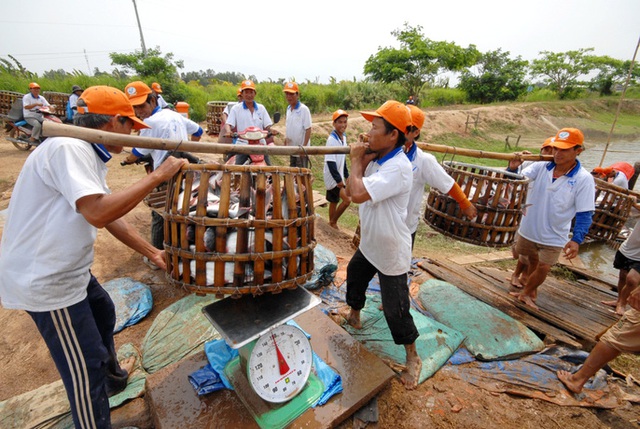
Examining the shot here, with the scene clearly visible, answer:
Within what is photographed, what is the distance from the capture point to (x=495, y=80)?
3244 centimetres

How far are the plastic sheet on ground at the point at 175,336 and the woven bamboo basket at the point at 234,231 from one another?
1.58 meters

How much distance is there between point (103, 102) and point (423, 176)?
114 inches

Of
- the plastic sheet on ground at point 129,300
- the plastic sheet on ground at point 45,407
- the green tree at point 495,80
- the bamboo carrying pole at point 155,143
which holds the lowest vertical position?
the plastic sheet on ground at point 45,407

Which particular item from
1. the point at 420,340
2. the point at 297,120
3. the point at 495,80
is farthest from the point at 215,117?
the point at 495,80

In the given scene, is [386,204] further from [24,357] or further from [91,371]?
[24,357]

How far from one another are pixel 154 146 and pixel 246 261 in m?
0.88

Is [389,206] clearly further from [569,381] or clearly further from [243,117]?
[243,117]

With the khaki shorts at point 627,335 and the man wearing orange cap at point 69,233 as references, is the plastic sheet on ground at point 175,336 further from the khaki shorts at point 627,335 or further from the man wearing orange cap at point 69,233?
the khaki shorts at point 627,335

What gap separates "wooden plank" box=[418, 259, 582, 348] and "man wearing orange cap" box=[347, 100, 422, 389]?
1.90 m

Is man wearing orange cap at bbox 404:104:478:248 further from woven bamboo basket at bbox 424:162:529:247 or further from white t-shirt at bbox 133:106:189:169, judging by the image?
white t-shirt at bbox 133:106:189:169

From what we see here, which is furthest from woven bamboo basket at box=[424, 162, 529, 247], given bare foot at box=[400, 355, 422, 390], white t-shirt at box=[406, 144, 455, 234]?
bare foot at box=[400, 355, 422, 390]

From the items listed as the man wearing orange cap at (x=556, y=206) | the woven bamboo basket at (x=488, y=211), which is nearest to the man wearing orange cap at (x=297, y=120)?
the woven bamboo basket at (x=488, y=211)

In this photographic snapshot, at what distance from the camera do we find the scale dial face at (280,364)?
83.0 inches

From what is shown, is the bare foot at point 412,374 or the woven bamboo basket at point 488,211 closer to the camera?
the bare foot at point 412,374
